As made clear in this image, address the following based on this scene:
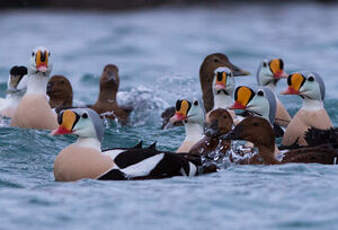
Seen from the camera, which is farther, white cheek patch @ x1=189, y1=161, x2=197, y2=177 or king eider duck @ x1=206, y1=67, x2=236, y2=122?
king eider duck @ x1=206, y1=67, x2=236, y2=122

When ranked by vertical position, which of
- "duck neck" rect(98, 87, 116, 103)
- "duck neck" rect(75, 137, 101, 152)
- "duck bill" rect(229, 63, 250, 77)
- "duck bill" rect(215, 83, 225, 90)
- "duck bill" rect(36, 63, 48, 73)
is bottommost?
"duck neck" rect(75, 137, 101, 152)

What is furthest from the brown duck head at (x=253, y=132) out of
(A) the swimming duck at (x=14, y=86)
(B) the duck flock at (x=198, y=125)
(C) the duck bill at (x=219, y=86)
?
(A) the swimming duck at (x=14, y=86)

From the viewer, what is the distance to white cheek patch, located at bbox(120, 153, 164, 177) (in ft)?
24.4

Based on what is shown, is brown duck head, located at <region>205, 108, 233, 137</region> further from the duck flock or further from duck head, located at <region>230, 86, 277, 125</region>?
duck head, located at <region>230, 86, 277, 125</region>

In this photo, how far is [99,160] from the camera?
7.50 metres

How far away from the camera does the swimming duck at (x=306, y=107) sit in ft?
30.1

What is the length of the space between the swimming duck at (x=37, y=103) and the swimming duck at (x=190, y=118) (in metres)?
1.91

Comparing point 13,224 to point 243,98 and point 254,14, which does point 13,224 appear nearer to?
point 243,98

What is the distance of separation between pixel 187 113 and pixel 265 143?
2.80 feet

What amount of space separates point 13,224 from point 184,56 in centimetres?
1202

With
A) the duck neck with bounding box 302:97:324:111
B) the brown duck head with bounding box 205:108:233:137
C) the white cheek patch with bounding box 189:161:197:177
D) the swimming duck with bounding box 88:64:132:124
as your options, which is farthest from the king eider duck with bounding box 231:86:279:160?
the swimming duck with bounding box 88:64:132:124

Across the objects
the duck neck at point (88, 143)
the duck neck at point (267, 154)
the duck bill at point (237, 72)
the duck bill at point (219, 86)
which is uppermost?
the duck bill at point (237, 72)

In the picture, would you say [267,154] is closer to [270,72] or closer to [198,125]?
[198,125]

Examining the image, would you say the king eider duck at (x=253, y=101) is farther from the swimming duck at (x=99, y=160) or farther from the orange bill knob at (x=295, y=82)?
the swimming duck at (x=99, y=160)
